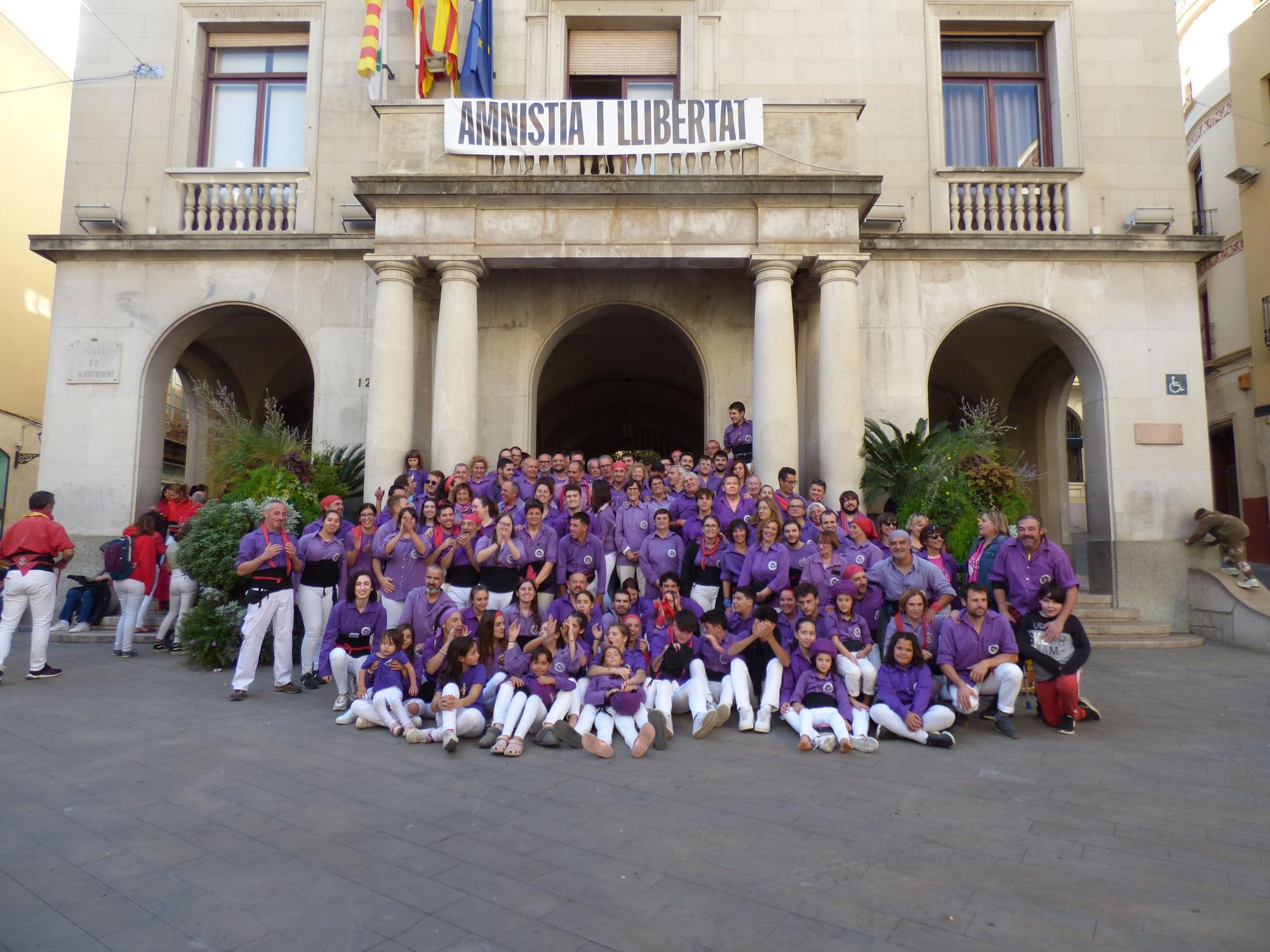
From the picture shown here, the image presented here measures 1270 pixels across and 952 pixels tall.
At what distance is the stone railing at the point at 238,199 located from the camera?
13.0 m

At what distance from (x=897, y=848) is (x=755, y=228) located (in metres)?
8.92

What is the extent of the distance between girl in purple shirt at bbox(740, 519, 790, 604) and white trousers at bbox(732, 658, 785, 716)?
758mm

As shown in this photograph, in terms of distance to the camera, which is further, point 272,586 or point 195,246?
point 195,246

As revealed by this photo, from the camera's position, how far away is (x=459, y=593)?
7668 mm

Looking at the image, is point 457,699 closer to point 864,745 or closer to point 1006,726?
point 864,745

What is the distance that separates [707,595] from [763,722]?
1613 millimetres

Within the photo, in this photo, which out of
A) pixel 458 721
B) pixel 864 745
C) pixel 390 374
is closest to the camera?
pixel 864 745

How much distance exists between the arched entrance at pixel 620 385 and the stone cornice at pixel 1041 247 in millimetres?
3684

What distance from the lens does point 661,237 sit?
36.4 ft

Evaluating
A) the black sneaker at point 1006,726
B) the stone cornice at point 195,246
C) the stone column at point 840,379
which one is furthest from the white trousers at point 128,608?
the black sneaker at point 1006,726

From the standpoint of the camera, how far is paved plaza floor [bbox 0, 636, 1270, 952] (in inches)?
125

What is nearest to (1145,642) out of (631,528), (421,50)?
(631,528)

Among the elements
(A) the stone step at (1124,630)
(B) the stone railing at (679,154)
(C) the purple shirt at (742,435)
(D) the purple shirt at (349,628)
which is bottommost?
(A) the stone step at (1124,630)

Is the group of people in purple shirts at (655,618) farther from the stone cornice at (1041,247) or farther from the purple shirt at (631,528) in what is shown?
the stone cornice at (1041,247)
